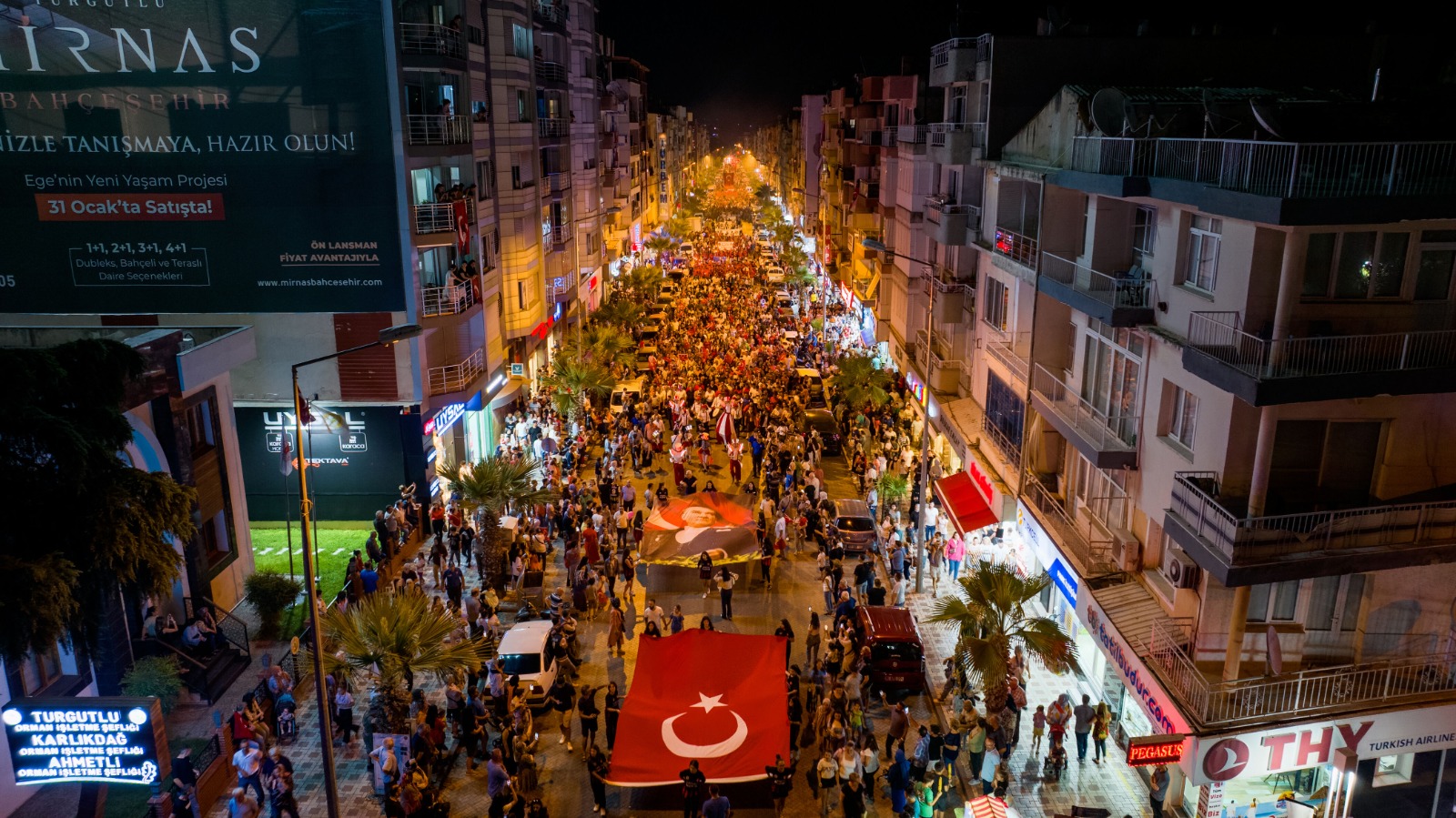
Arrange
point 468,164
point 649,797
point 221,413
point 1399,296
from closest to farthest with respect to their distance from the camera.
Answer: point 1399,296, point 649,797, point 221,413, point 468,164

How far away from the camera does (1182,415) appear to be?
17.5 meters

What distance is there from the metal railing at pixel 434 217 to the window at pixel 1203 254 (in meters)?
20.9

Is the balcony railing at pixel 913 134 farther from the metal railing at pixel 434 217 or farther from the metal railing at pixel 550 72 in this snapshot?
the metal railing at pixel 434 217

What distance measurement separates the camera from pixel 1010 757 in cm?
1895

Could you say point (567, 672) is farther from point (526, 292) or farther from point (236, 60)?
point (526, 292)

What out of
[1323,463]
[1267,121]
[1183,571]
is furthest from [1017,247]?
[1183,571]

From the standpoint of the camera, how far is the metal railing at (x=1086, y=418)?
19.3m

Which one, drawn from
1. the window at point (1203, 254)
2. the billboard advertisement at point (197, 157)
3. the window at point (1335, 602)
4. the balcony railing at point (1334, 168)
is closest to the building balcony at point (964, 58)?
the window at point (1203, 254)

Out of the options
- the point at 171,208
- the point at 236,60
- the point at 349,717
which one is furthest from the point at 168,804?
the point at 236,60

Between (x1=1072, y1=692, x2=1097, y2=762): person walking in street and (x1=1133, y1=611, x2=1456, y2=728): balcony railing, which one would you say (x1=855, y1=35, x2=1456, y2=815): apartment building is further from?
(x1=1072, y1=692, x2=1097, y2=762): person walking in street

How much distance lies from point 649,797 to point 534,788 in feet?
7.12

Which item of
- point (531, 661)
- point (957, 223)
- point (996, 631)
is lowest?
point (531, 661)

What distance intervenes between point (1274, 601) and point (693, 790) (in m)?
10.4

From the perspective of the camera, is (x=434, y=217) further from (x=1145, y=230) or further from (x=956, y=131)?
(x=1145, y=230)
